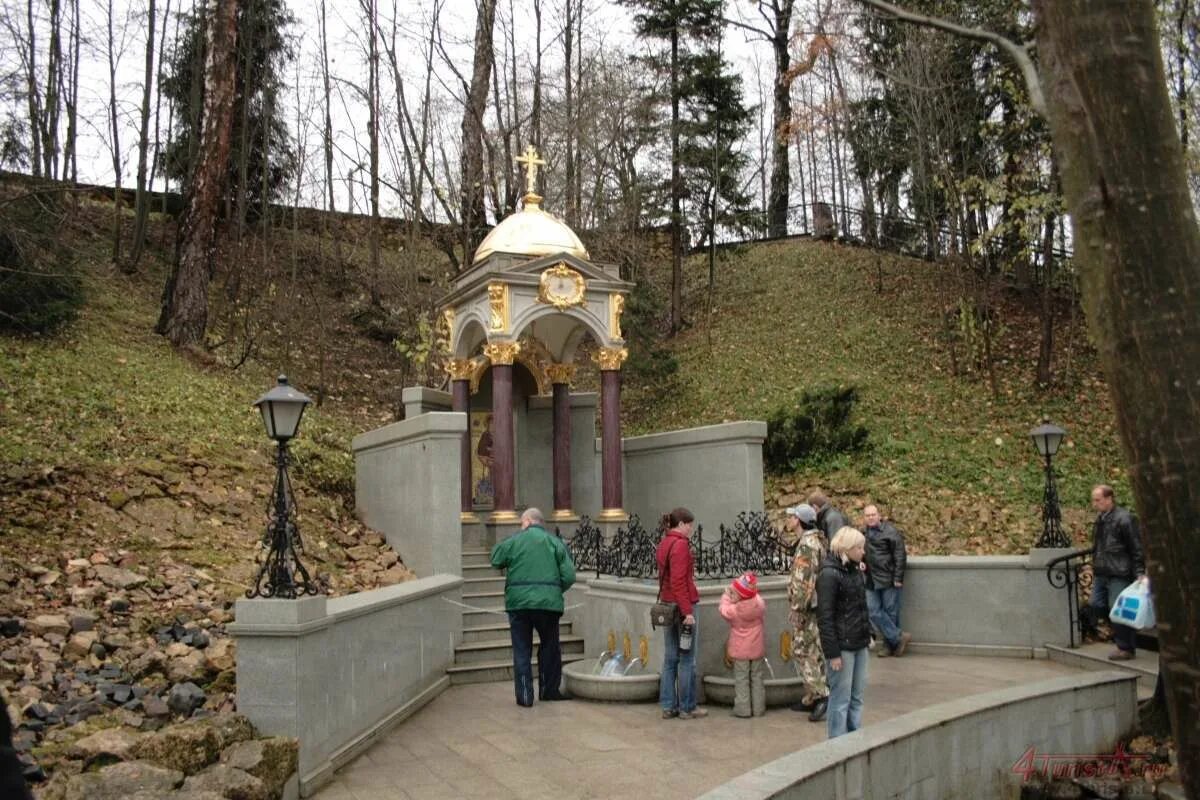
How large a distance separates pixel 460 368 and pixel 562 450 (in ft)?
7.12

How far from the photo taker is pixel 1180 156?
3725 millimetres

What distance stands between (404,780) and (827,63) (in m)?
31.5

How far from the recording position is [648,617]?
10.5m

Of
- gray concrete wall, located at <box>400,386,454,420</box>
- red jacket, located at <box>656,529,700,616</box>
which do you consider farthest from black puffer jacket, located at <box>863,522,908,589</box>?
gray concrete wall, located at <box>400,386,454,420</box>

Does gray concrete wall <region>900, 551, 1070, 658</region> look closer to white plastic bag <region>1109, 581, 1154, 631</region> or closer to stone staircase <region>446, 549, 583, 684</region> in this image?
white plastic bag <region>1109, 581, 1154, 631</region>

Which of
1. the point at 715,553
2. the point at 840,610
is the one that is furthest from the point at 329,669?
the point at 715,553

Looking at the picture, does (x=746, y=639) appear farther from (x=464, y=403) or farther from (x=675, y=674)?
(x=464, y=403)

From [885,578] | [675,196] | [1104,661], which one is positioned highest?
[675,196]

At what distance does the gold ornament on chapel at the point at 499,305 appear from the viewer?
15.2 m

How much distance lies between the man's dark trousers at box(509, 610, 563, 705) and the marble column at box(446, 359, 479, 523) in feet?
19.0

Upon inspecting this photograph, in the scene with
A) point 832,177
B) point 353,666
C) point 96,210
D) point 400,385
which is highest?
point 832,177

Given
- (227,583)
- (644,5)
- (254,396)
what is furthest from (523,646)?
(644,5)

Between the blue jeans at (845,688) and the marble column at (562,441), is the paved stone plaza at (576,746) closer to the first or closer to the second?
the blue jeans at (845,688)

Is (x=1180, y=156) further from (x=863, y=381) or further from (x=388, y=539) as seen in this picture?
(x=863, y=381)
